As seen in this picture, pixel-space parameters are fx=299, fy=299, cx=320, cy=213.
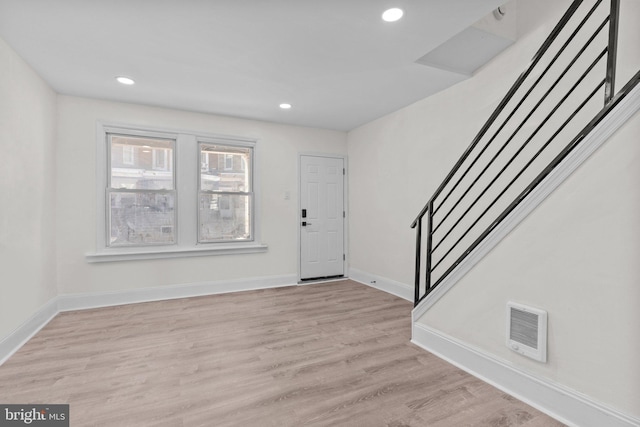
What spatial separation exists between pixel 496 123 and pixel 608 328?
2.03m

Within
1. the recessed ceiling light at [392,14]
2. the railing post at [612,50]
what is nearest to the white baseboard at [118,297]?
the recessed ceiling light at [392,14]

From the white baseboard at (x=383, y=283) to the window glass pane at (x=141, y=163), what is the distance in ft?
10.4

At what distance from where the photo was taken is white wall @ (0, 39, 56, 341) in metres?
2.47

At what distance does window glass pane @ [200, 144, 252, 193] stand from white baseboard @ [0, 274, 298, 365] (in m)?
1.41

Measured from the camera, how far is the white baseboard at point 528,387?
1556 mm

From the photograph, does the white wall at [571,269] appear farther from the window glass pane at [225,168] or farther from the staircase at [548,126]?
the window glass pane at [225,168]

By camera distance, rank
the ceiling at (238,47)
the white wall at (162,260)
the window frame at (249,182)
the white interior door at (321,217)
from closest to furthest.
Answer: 1. the ceiling at (238,47)
2. the white wall at (162,260)
3. the window frame at (249,182)
4. the white interior door at (321,217)

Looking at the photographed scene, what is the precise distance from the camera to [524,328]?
1.87 metres

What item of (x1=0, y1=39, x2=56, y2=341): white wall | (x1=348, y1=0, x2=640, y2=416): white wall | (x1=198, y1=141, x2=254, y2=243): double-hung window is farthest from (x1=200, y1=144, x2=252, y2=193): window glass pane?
(x1=348, y1=0, x2=640, y2=416): white wall

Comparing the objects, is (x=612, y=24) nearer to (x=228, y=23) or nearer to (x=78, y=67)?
(x=228, y=23)

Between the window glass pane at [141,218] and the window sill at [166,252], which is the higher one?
the window glass pane at [141,218]

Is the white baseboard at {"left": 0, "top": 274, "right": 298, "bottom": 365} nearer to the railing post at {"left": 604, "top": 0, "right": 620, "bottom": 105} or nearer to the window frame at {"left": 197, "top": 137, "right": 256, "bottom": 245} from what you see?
the window frame at {"left": 197, "top": 137, "right": 256, "bottom": 245}

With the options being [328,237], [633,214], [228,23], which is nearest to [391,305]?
[328,237]

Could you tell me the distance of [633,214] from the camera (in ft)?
Answer: 4.74
